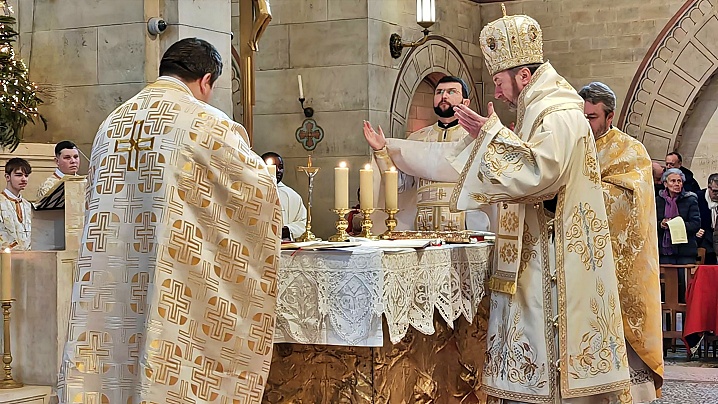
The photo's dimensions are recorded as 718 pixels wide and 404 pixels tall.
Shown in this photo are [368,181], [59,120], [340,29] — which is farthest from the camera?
[340,29]

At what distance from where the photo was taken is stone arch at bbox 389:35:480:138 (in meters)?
11.1

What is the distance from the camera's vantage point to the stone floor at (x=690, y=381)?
23.6 feet

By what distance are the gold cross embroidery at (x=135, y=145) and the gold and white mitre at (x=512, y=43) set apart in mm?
1532

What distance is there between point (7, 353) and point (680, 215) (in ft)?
21.5

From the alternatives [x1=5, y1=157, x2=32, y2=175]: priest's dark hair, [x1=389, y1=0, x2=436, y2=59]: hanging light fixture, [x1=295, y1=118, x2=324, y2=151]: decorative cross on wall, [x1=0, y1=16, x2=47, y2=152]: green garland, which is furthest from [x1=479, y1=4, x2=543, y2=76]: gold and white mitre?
[x1=295, y1=118, x2=324, y2=151]: decorative cross on wall

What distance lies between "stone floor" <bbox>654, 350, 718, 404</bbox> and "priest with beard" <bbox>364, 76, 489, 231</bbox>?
2058 millimetres

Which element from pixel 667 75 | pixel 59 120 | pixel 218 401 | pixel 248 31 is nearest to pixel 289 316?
pixel 218 401

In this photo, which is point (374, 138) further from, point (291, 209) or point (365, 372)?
point (291, 209)

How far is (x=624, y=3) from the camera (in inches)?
485

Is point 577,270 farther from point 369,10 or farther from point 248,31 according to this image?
point 369,10

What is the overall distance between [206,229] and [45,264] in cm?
188

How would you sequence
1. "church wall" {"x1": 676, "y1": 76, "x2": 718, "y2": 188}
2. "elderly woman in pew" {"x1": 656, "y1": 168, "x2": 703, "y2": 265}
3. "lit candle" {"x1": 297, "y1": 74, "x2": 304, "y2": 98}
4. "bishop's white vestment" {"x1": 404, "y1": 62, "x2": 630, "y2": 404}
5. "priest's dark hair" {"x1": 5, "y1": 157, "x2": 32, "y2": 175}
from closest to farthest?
"bishop's white vestment" {"x1": 404, "y1": 62, "x2": 630, "y2": 404}
"priest's dark hair" {"x1": 5, "y1": 157, "x2": 32, "y2": 175}
"elderly woman in pew" {"x1": 656, "y1": 168, "x2": 703, "y2": 265}
"lit candle" {"x1": 297, "y1": 74, "x2": 304, "y2": 98}
"church wall" {"x1": 676, "y1": 76, "x2": 718, "y2": 188}

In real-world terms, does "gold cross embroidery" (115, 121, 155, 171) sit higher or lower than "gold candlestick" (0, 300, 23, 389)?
higher

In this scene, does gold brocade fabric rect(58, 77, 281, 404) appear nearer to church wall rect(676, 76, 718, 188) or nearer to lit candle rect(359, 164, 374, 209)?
lit candle rect(359, 164, 374, 209)
